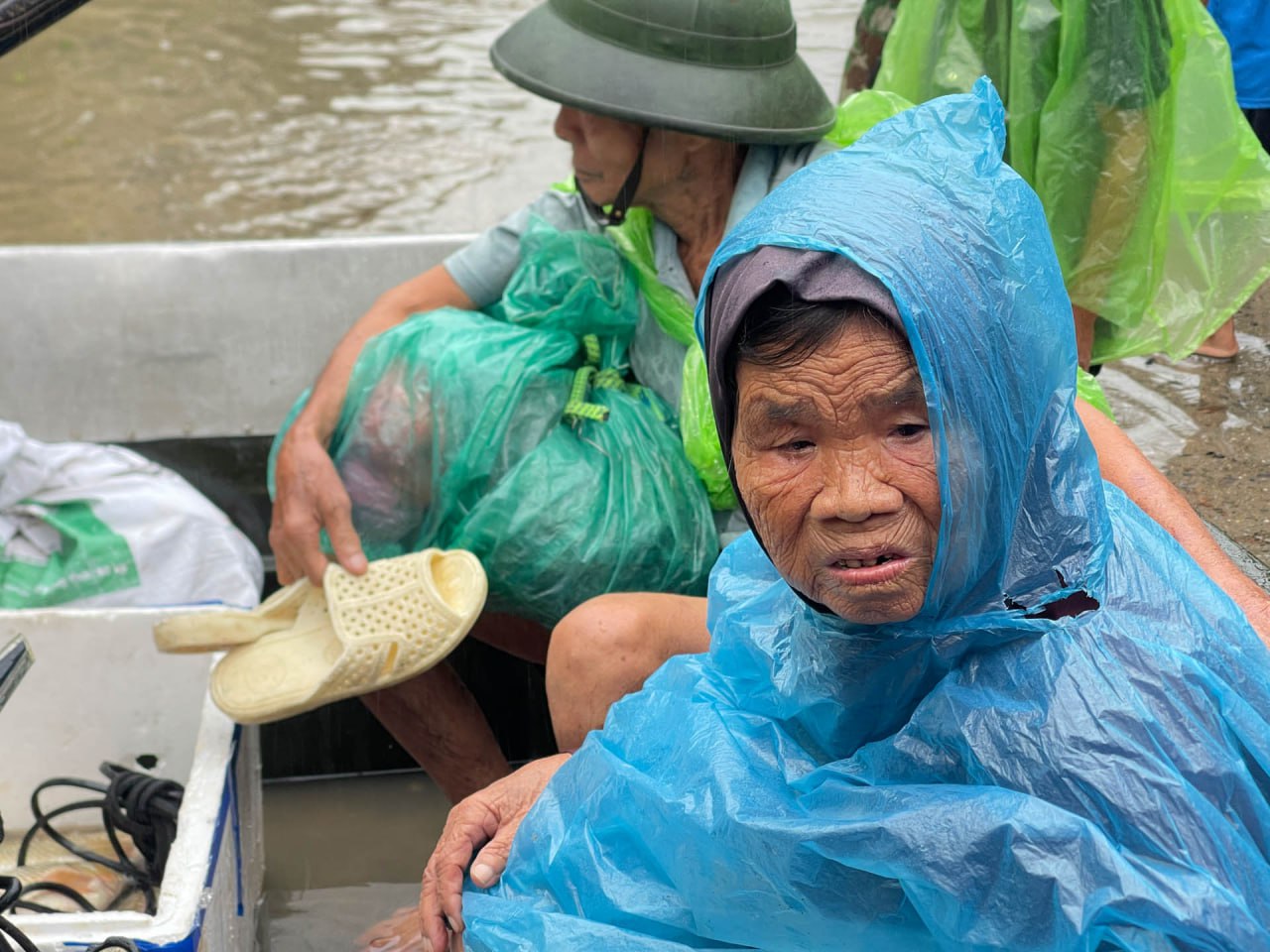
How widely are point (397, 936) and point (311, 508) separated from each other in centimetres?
67

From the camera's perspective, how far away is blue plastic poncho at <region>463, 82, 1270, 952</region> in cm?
110

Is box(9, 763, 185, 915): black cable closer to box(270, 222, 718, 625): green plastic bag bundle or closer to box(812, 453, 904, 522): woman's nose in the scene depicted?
box(270, 222, 718, 625): green plastic bag bundle

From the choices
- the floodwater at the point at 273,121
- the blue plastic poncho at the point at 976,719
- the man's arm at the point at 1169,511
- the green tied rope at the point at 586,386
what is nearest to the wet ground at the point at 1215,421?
the man's arm at the point at 1169,511

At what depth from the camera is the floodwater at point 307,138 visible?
3.13 meters

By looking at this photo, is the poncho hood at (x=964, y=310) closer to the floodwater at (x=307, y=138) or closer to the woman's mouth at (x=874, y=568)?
the woman's mouth at (x=874, y=568)

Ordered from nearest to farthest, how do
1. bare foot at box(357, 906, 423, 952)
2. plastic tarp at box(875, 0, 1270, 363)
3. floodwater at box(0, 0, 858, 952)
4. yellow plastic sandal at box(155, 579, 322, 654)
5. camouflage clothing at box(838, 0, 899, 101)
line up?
bare foot at box(357, 906, 423, 952)
yellow plastic sandal at box(155, 579, 322, 654)
plastic tarp at box(875, 0, 1270, 363)
camouflage clothing at box(838, 0, 899, 101)
floodwater at box(0, 0, 858, 952)

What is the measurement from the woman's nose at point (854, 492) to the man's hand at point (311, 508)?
1252 mm

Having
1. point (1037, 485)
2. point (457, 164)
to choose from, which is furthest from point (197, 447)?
point (457, 164)

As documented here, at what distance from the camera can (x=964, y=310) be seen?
110 centimetres

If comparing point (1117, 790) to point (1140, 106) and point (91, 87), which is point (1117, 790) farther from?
point (91, 87)

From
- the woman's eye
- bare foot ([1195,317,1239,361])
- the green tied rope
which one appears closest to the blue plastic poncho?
the woman's eye

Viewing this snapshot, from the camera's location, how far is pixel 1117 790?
43.9 inches

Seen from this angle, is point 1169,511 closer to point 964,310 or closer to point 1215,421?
point 964,310

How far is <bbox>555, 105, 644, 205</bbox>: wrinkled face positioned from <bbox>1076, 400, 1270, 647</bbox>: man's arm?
865mm
